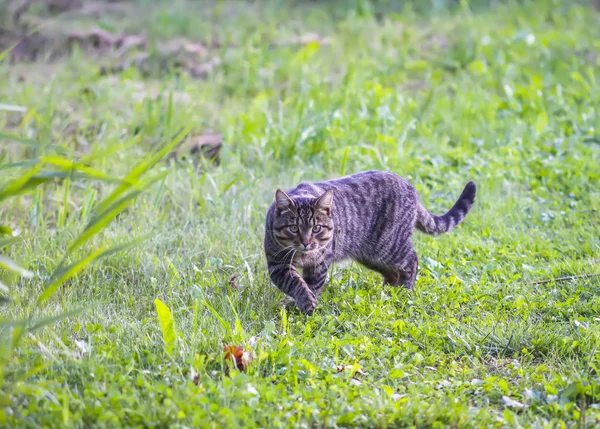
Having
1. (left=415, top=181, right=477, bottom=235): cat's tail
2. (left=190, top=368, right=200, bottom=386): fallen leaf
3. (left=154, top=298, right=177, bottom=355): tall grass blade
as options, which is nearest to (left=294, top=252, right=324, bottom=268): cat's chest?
(left=415, top=181, right=477, bottom=235): cat's tail

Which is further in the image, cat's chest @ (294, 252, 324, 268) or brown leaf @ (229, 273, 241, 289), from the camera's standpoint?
brown leaf @ (229, 273, 241, 289)

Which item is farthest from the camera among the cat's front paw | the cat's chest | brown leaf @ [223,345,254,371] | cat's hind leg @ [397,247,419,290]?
cat's hind leg @ [397,247,419,290]

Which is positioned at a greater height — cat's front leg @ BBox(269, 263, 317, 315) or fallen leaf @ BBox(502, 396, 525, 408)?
cat's front leg @ BBox(269, 263, 317, 315)

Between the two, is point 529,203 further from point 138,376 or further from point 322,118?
point 138,376

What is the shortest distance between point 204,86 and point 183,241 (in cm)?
311

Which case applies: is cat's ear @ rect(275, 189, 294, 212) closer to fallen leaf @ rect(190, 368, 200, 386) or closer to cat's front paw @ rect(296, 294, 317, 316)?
cat's front paw @ rect(296, 294, 317, 316)

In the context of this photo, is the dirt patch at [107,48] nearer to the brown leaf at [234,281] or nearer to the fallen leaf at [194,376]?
the brown leaf at [234,281]

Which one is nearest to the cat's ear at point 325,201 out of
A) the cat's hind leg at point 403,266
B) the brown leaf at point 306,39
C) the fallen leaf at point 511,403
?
the cat's hind leg at point 403,266

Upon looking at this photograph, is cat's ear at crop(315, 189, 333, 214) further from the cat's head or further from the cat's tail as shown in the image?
the cat's tail

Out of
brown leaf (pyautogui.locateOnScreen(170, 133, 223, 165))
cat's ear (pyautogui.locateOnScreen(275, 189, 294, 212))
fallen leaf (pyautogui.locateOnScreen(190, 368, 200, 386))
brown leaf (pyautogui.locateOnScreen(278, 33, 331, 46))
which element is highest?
brown leaf (pyautogui.locateOnScreen(278, 33, 331, 46))

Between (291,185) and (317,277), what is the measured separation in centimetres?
160

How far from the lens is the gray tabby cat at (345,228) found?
419 cm

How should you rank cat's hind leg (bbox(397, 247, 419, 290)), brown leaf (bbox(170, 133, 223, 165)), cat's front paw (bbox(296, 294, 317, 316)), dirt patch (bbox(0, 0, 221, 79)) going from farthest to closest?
dirt patch (bbox(0, 0, 221, 79)) → brown leaf (bbox(170, 133, 223, 165)) → cat's hind leg (bbox(397, 247, 419, 290)) → cat's front paw (bbox(296, 294, 317, 316))

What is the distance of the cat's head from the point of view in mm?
4160
